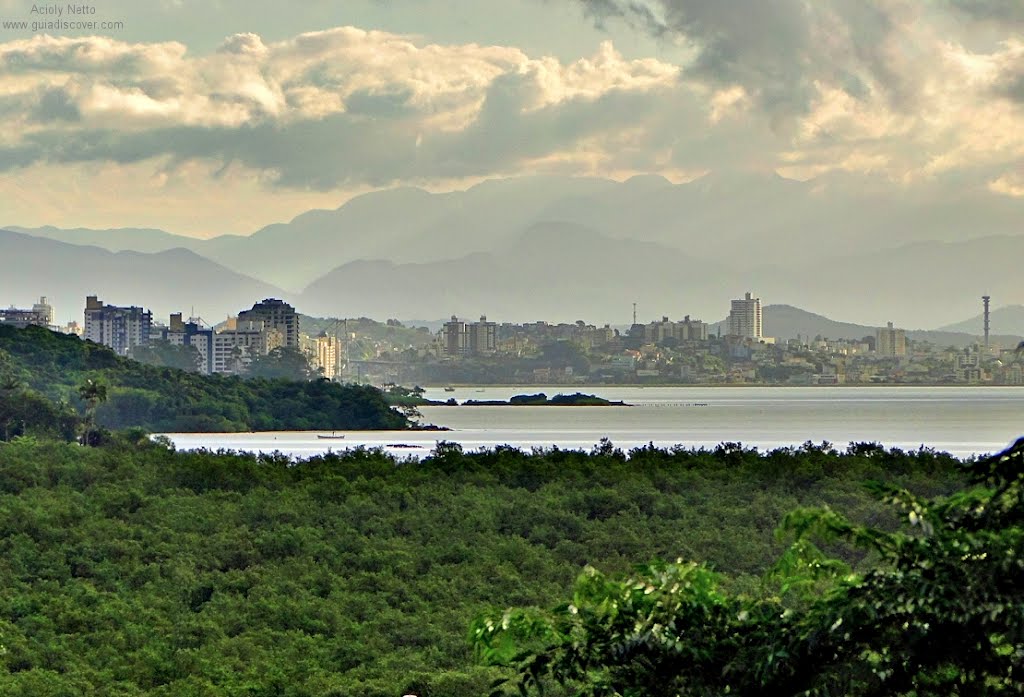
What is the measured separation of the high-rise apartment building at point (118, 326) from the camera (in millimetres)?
97188

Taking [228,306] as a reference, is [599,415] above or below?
below

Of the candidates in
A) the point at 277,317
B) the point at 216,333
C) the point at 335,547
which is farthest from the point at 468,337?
the point at 335,547

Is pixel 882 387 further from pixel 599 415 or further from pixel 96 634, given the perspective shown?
pixel 96 634

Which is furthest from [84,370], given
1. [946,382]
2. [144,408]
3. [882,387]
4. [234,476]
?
[882,387]

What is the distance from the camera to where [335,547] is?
48.2 feet

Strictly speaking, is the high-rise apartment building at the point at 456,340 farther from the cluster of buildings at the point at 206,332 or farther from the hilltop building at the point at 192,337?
the hilltop building at the point at 192,337

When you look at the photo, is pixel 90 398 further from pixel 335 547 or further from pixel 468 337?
pixel 468 337

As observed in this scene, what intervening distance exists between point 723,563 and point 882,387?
9912 centimetres

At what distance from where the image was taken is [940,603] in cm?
407

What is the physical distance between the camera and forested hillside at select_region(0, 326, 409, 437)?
39.6 meters

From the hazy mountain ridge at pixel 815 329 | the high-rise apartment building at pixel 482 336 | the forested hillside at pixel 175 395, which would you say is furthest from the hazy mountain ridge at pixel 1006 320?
the forested hillside at pixel 175 395

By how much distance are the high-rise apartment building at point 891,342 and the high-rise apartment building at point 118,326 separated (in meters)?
52.9

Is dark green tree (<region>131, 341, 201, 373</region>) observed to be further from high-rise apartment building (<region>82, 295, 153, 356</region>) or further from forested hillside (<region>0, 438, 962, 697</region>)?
forested hillside (<region>0, 438, 962, 697</region>)

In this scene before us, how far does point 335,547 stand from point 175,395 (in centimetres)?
3026
